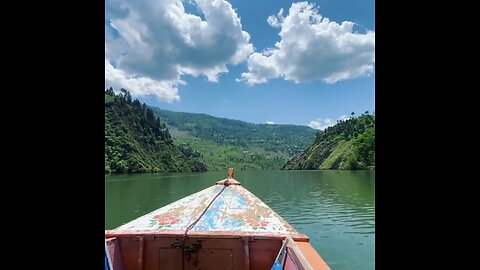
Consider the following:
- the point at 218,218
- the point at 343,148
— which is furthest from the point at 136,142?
the point at 218,218

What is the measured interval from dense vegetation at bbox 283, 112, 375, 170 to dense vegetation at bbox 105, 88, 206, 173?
1788 inches

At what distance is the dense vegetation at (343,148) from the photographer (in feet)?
316

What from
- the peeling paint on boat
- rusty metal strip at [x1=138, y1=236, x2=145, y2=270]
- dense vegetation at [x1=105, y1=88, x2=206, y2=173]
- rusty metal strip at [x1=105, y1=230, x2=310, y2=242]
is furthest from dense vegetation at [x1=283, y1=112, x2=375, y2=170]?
rusty metal strip at [x1=138, y1=236, x2=145, y2=270]

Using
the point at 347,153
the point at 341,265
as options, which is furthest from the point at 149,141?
the point at 341,265

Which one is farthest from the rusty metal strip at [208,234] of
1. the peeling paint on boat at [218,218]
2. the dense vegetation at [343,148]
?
the dense vegetation at [343,148]

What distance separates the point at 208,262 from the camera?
534cm

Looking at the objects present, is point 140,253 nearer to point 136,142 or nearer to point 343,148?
point 343,148

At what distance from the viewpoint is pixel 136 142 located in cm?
11738
